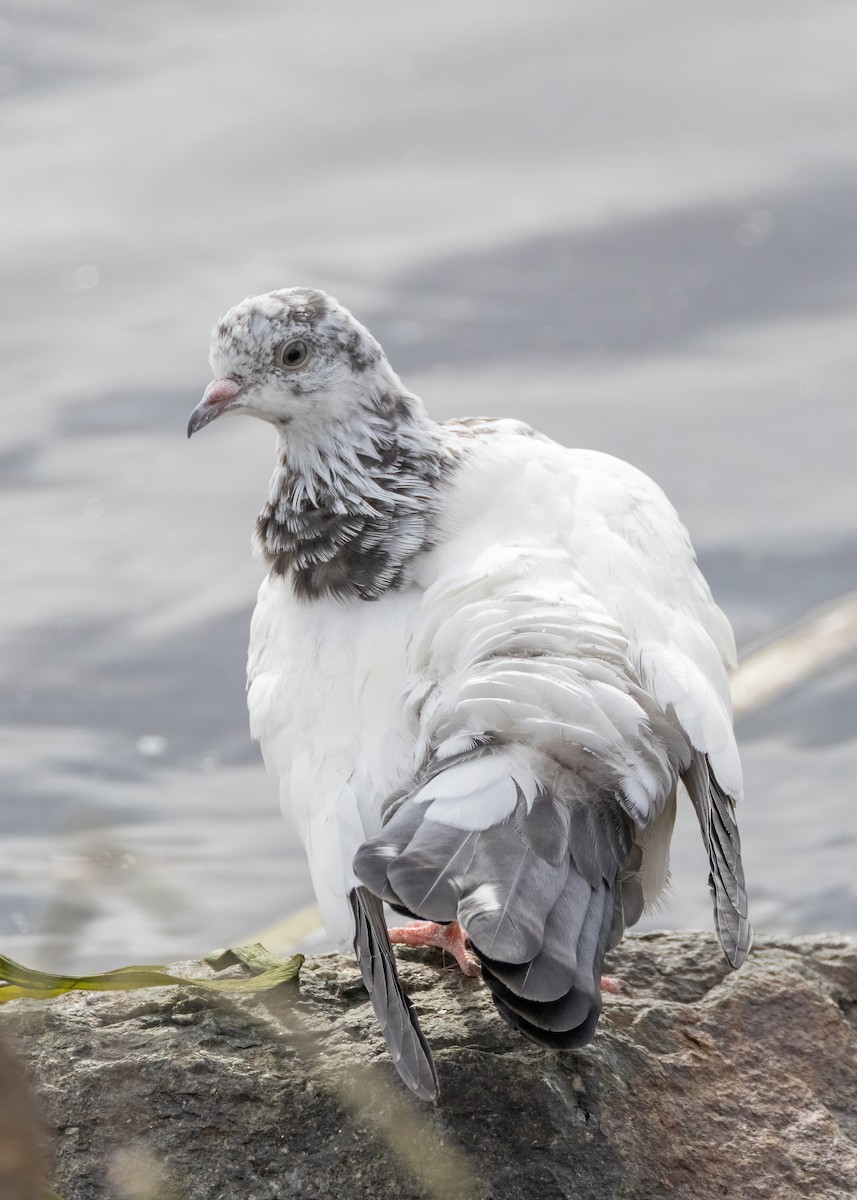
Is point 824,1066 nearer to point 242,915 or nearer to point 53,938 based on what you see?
point 53,938

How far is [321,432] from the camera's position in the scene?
4.61 meters

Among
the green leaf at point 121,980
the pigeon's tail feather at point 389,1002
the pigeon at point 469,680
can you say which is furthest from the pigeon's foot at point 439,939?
the pigeon's tail feather at point 389,1002

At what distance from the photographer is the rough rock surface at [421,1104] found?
10.7 ft

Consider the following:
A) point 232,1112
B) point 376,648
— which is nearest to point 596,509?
point 376,648

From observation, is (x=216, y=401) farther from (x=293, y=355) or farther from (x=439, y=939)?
(x=439, y=939)

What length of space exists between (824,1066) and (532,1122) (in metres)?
0.95

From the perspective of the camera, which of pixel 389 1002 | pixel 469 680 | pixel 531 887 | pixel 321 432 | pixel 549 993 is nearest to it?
pixel 549 993

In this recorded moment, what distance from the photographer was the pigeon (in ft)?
10.4

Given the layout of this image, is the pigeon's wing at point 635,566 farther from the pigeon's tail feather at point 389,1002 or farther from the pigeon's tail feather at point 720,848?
the pigeon's tail feather at point 389,1002

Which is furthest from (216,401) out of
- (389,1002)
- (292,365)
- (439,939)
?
(389,1002)

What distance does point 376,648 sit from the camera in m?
4.07

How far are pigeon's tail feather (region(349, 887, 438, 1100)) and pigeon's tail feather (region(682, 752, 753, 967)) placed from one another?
74 centimetres

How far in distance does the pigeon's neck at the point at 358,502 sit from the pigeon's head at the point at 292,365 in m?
0.06

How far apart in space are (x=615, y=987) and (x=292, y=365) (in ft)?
6.53
